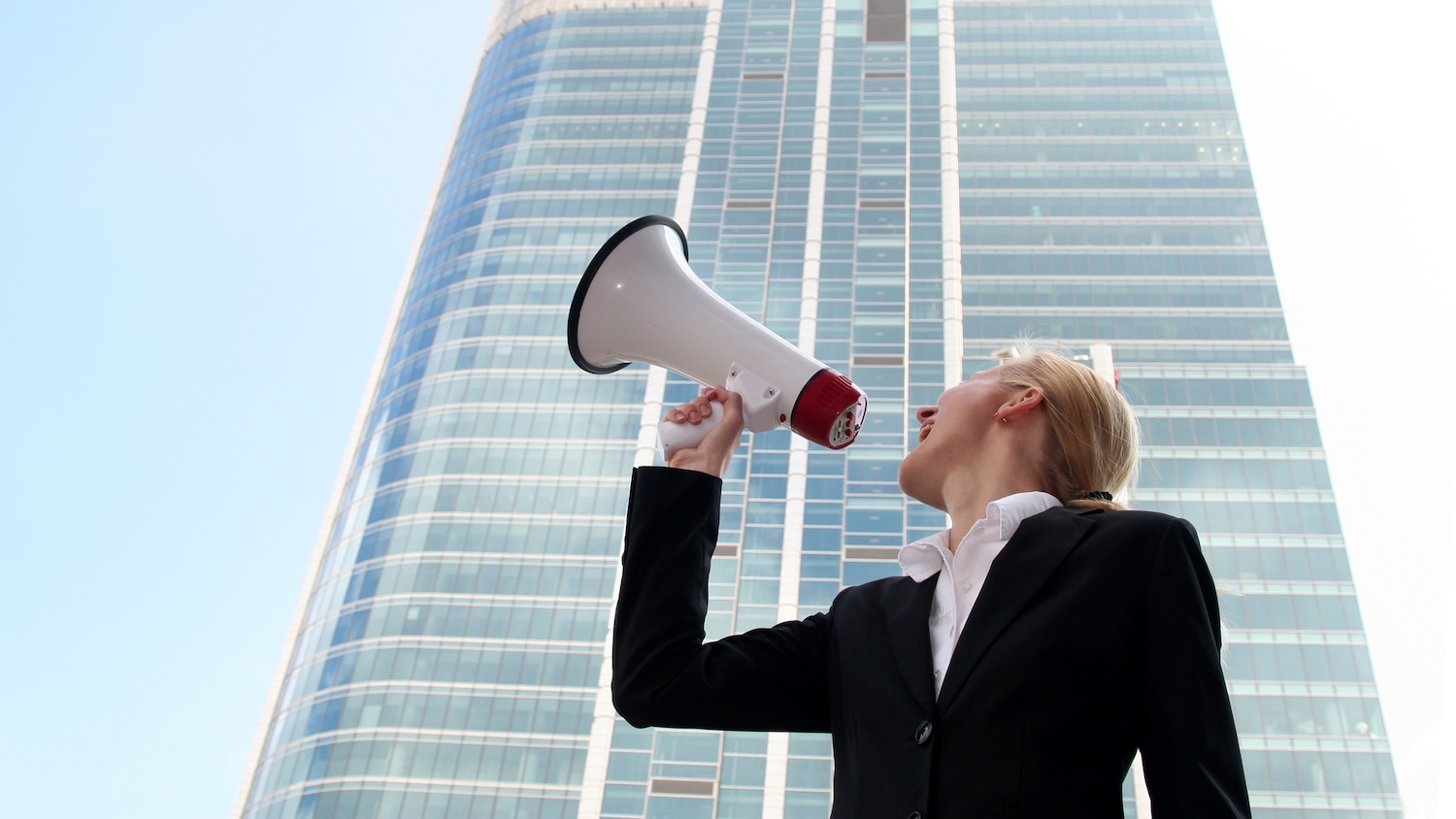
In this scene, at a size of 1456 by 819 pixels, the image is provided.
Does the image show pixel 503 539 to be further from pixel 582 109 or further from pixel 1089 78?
pixel 1089 78

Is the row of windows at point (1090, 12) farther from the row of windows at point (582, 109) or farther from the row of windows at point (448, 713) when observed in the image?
the row of windows at point (448, 713)

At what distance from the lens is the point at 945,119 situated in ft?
170

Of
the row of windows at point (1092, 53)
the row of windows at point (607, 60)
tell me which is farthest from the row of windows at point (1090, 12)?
the row of windows at point (607, 60)

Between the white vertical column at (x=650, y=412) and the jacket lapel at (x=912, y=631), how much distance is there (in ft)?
70.3

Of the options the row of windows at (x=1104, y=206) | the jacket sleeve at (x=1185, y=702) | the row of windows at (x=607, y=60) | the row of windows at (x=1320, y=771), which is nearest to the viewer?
the jacket sleeve at (x=1185, y=702)

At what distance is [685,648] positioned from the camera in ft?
6.11

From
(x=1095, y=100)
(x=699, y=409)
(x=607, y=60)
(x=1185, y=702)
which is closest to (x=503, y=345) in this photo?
(x=607, y=60)

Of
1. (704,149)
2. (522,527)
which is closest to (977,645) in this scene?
(522,527)

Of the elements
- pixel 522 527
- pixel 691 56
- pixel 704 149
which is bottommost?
pixel 522 527

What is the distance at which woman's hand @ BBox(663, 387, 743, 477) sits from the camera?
208cm

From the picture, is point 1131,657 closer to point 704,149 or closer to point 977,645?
point 977,645

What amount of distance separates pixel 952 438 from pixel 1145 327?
45749 mm

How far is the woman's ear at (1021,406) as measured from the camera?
6.86 feet

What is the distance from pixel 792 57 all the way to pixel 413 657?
114ft
